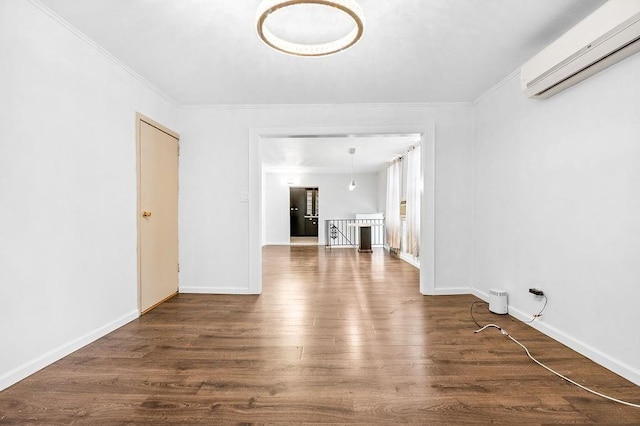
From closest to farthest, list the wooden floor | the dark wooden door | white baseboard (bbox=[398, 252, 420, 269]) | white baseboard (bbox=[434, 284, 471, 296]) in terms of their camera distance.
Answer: the wooden floor → white baseboard (bbox=[434, 284, 471, 296]) → white baseboard (bbox=[398, 252, 420, 269]) → the dark wooden door

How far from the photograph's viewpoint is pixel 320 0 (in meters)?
1.32

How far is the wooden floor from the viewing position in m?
1.41

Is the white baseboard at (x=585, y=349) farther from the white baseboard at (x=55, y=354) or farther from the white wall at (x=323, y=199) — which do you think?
the white wall at (x=323, y=199)

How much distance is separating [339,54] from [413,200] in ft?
13.2

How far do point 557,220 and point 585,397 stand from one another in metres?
1.29

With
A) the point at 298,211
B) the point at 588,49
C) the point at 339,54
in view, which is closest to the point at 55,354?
the point at 339,54

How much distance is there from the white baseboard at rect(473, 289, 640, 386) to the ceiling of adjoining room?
2.32 m

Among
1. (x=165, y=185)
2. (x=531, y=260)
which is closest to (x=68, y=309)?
(x=165, y=185)

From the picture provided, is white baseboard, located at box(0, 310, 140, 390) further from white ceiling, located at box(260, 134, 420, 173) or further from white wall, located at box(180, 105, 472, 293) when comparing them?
white ceiling, located at box(260, 134, 420, 173)

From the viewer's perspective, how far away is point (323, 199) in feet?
31.6

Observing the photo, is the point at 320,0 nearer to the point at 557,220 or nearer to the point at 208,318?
the point at 557,220

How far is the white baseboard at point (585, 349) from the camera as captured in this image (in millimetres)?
1693

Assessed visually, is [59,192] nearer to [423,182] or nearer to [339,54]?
[339,54]

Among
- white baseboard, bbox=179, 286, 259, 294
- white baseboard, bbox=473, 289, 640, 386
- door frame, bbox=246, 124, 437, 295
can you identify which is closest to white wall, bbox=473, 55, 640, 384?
white baseboard, bbox=473, 289, 640, 386
